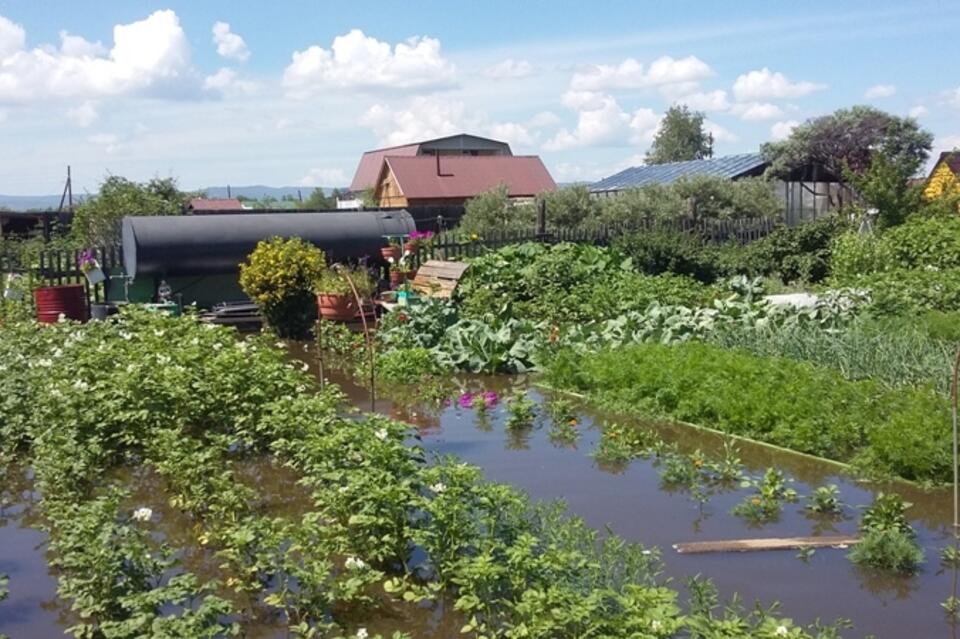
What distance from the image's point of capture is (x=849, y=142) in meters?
39.0

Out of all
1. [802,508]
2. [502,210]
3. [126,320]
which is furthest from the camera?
[502,210]

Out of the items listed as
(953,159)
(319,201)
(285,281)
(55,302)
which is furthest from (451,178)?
(285,281)

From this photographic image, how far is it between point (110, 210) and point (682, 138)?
215 ft

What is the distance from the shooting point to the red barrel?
12945 millimetres

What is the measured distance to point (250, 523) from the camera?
4621mm

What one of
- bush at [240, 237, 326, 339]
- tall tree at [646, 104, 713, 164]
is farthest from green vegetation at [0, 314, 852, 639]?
tall tree at [646, 104, 713, 164]

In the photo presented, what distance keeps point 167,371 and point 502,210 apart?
794 inches

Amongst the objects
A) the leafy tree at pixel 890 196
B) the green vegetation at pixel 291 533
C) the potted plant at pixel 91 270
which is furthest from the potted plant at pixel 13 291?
the leafy tree at pixel 890 196

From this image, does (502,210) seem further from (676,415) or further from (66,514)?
(66,514)

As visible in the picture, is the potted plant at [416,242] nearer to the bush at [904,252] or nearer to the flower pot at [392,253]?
the flower pot at [392,253]

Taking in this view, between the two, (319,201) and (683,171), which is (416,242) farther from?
(319,201)

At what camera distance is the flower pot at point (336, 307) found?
13.2 meters

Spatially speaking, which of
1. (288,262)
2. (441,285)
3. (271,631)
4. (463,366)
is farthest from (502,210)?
(271,631)

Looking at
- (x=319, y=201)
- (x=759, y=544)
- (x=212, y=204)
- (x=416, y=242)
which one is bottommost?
(x=759, y=544)
